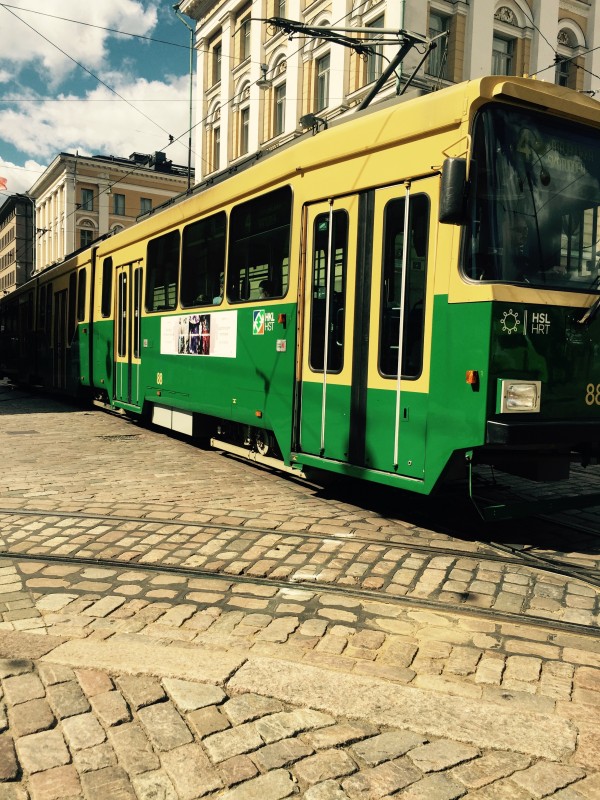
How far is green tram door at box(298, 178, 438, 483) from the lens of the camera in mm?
5469

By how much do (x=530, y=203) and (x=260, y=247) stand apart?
3026 millimetres

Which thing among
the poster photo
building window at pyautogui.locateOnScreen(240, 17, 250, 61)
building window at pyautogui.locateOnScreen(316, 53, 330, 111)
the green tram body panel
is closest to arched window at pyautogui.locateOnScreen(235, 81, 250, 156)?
building window at pyautogui.locateOnScreen(240, 17, 250, 61)

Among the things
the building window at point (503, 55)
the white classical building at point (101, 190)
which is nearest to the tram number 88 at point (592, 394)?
the building window at point (503, 55)

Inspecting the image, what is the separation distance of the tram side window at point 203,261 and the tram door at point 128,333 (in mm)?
2117

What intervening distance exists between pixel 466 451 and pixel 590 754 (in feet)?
8.58

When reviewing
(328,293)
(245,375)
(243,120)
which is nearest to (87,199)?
(243,120)

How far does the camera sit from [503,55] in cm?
2794

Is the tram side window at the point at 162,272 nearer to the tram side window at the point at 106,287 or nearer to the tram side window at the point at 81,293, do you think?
the tram side window at the point at 106,287

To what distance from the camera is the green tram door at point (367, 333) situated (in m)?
5.47

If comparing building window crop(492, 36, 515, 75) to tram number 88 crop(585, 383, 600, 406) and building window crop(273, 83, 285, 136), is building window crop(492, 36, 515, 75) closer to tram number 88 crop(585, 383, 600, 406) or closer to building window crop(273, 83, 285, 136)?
building window crop(273, 83, 285, 136)

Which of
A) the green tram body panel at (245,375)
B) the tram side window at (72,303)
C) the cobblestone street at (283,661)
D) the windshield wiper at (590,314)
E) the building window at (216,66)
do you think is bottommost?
the cobblestone street at (283,661)

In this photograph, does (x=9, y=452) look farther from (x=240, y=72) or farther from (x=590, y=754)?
(x=240, y=72)

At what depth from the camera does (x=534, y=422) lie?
197 inches

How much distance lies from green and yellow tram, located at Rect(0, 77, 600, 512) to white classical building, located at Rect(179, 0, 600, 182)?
56.9 ft
